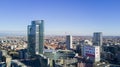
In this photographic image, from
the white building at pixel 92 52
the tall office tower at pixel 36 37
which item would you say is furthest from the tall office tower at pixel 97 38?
the tall office tower at pixel 36 37

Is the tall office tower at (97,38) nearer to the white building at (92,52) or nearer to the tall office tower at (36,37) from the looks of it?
the white building at (92,52)

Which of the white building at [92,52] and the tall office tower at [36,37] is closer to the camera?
the white building at [92,52]

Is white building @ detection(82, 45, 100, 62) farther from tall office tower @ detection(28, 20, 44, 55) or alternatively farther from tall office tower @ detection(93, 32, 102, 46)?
tall office tower @ detection(93, 32, 102, 46)

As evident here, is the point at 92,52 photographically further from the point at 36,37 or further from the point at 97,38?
the point at 97,38

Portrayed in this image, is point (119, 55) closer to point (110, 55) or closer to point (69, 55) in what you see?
point (110, 55)

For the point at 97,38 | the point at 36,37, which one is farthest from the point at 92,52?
the point at 97,38

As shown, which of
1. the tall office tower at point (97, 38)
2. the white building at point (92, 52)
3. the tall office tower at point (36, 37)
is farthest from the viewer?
the tall office tower at point (97, 38)
